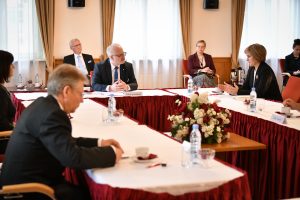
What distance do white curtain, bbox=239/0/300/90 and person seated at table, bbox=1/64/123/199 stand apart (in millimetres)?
8397

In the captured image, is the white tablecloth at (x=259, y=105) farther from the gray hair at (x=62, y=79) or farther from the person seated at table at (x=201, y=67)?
the person seated at table at (x=201, y=67)

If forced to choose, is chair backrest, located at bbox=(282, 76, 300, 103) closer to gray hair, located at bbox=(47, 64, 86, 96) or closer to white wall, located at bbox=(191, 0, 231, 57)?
gray hair, located at bbox=(47, 64, 86, 96)

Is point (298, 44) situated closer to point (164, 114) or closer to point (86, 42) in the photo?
point (86, 42)

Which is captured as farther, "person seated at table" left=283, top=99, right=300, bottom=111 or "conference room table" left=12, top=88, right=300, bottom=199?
"person seated at table" left=283, top=99, right=300, bottom=111

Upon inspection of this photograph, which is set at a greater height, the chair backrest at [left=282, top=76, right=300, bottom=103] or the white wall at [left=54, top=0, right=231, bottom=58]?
the white wall at [left=54, top=0, right=231, bottom=58]

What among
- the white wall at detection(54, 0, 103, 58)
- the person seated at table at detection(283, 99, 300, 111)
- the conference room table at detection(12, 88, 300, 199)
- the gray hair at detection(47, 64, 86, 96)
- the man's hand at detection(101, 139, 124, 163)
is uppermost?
the white wall at detection(54, 0, 103, 58)

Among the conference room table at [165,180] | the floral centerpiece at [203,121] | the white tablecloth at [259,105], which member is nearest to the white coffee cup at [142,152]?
the conference room table at [165,180]

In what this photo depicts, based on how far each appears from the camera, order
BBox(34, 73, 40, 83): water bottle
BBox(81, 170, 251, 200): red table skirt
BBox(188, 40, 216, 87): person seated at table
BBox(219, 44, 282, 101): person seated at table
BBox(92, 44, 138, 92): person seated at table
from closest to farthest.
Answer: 1. BBox(81, 170, 251, 200): red table skirt
2. BBox(219, 44, 282, 101): person seated at table
3. BBox(92, 44, 138, 92): person seated at table
4. BBox(188, 40, 216, 87): person seated at table
5. BBox(34, 73, 40, 83): water bottle

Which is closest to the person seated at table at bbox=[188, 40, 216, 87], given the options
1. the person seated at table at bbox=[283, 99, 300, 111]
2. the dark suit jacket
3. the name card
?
the person seated at table at bbox=[283, 99, 300, 111]

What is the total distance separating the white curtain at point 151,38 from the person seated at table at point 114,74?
3228 millimetres

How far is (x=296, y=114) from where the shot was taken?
190 inches

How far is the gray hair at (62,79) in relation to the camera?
2.86m

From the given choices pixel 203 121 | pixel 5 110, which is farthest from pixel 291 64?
pixel 5 110

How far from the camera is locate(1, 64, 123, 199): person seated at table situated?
8.75 ft
